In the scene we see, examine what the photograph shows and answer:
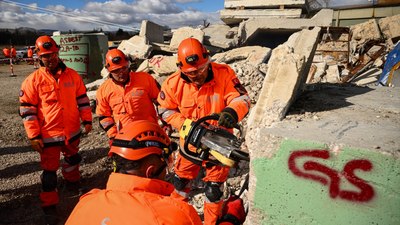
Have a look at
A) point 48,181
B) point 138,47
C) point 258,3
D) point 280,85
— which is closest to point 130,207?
point 280,85

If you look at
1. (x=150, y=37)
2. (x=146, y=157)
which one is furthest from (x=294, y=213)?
(x=150, y=37)

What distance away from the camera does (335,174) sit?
1.71 meters

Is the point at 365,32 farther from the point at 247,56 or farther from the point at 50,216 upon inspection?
the point at 50,216

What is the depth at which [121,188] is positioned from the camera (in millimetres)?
1374

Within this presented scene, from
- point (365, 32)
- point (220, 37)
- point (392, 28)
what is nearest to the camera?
point (220, 37)

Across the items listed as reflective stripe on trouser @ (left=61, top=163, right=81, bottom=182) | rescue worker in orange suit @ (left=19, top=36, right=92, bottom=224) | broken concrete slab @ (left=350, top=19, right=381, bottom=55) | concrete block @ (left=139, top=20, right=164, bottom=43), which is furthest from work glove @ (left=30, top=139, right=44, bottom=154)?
broken concrete slab @ (left=350, top=19, right=381, bottom=55)

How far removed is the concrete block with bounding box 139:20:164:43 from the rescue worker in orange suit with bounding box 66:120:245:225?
8.03 meters

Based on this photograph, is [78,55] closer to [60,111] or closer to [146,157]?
[60,111]

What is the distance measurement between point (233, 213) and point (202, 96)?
1.16 meters

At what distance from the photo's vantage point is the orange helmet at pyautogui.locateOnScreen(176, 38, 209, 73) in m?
2.91

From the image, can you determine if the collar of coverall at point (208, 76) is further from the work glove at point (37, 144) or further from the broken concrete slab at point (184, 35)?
the broken concrete slab at point (184, 35)

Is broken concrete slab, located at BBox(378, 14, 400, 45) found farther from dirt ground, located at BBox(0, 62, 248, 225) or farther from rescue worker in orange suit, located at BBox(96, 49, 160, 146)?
rescue worker in orange suit, located at BBox(96, 49, 160, 146)

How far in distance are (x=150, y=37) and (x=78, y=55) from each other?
2.24 m

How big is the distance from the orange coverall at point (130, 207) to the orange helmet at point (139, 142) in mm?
184
